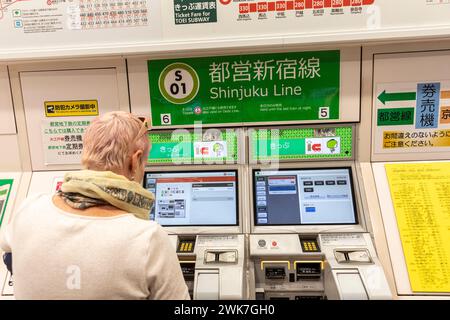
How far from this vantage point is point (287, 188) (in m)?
2.33

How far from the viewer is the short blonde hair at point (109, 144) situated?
138cm

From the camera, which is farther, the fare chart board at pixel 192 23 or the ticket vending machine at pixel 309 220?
the fare chart board at pixel 192 23

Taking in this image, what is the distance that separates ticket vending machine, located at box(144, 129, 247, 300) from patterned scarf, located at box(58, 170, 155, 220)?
2.55ft

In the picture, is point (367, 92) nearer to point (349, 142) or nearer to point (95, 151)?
point (349, 142)

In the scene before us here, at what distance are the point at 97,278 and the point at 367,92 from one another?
5.90ft

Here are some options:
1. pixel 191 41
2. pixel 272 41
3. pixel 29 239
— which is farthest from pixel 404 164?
pixel 29 239

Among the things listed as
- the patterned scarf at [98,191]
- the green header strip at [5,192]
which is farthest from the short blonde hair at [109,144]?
the green header strip at [5,192]

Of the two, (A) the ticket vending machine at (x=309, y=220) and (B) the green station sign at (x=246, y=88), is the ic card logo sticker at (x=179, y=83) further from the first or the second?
(A) the ticket vending machine at (x=309, y=220)

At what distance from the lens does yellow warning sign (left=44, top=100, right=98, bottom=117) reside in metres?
2.45

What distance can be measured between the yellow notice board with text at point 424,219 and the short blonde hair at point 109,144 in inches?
60.0

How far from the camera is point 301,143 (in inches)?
93.9

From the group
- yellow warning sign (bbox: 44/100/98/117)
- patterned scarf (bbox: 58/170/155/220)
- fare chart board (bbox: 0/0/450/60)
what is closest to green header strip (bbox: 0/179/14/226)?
yellow warning sign (bbox: 44/100/98/117)

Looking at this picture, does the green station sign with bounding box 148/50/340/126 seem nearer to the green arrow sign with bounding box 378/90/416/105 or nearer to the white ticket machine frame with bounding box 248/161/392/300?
the green arrow sign with bounding box 378/90/416/105

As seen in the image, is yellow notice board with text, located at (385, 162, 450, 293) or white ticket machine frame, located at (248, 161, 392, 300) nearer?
white ticket machine frame, located at (248, 161, 392, 300)
